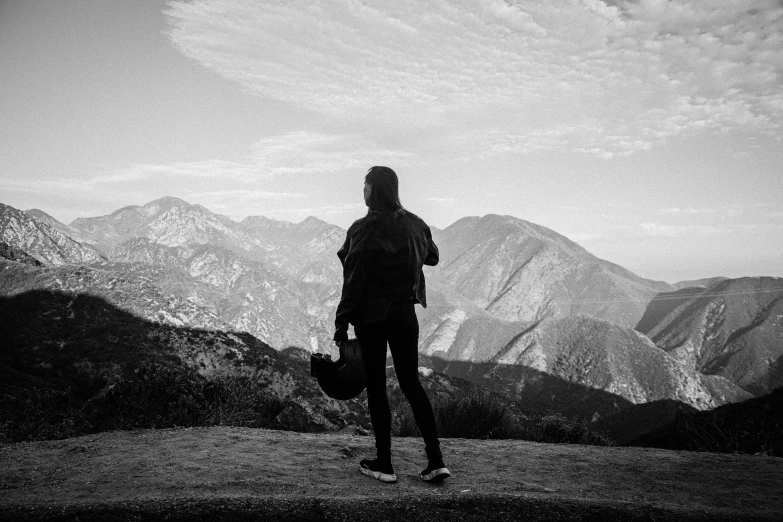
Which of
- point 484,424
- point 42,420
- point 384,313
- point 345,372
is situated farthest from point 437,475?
point 42,420

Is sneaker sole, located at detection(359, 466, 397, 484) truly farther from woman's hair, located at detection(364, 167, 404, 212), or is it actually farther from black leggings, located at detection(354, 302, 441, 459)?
woman's hair, located at detection(364, 167, 404, 212)

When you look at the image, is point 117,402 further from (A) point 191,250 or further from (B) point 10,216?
(A) point 191,250

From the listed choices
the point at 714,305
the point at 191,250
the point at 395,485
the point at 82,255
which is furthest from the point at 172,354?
the point at 714,305

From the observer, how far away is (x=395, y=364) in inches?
143

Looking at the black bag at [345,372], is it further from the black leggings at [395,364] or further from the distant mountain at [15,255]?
the distant mountain at [15,255]

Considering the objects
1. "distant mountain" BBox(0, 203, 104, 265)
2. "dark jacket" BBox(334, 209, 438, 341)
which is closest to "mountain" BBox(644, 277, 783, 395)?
"distant mountain" BBox(0, 203, 104, 265)

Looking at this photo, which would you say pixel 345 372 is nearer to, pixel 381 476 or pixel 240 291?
pixel 381 476

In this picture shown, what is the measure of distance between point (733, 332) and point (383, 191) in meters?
164

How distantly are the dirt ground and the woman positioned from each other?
0.36 meters

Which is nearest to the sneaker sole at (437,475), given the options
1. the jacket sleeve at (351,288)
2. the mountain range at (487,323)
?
the jacket sleeve at (351,288)

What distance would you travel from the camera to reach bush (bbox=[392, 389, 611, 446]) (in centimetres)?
684

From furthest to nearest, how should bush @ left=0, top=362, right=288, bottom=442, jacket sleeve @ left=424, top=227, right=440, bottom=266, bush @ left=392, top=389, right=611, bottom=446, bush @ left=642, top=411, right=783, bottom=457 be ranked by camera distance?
bush @ left=392, top=389, right=611, bottom=446
bush @ left=642, top=411, right=783, bottom=457
bush @ left=0, top=362, right=288, bottom=442
jacket sleeve @ left=424, top=227, right=440, bottom=266

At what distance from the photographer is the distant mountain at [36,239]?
1512 inches

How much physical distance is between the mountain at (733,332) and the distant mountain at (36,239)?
124771 mm
